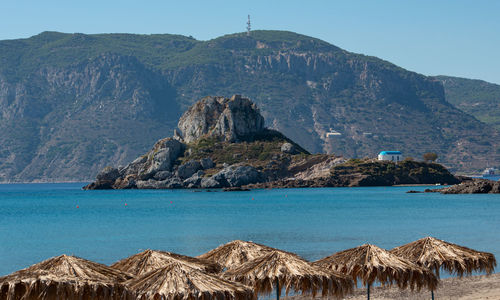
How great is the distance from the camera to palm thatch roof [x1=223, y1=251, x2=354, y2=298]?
18.2 meters

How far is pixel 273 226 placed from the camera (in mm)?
70062

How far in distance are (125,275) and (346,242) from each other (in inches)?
1438

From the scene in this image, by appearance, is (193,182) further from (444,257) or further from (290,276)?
(290,276)

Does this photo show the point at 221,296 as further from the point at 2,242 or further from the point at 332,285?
the point at 2,242

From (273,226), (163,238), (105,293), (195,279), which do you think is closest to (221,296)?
(195,279)

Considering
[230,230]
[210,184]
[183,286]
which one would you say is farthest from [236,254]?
[210,184]

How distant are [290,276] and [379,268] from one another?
10.6 ft

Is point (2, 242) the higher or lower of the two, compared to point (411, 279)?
lower

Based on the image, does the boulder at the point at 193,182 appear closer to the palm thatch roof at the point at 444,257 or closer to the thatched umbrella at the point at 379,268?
the palm thatch roof at the point at 444,257

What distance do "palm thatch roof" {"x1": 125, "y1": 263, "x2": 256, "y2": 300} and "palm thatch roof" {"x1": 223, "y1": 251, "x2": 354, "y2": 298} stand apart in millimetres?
2352

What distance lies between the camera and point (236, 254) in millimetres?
21609

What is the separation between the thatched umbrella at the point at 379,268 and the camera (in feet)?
65.9

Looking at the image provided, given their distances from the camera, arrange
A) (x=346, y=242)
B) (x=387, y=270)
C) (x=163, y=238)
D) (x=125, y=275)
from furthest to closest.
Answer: (x=163, y=238) < (x=346, y=242) < (x=387, y=270) < (x=125, y=275)

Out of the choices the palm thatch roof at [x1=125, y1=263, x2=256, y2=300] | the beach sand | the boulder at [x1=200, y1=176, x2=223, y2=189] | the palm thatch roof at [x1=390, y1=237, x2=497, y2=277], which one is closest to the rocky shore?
the boulder at [x1=200, y1=176, x2=223, y2=189]
